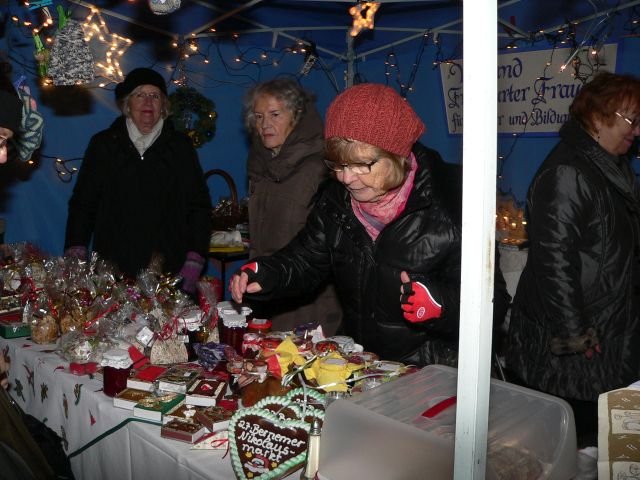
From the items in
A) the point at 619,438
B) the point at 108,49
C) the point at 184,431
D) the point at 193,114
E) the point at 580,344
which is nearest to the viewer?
the point at 619,438

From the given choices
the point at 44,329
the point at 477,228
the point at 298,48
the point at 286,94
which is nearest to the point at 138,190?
the point at 286,94

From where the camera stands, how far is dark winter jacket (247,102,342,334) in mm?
3354

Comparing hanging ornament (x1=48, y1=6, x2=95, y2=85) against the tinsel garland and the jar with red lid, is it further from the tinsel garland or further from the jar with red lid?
the tinsel garland

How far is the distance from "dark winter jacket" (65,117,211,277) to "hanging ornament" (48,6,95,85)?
0.40 meters

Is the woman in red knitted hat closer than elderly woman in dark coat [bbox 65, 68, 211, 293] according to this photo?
Yes

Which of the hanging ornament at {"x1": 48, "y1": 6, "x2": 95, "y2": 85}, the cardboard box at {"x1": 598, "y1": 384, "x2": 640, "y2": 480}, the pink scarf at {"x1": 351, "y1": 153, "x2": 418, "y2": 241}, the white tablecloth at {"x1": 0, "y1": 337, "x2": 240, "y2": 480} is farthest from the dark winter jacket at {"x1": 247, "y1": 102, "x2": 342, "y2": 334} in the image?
the cardboard box at {"x1": 598, "y1": 384, "x2": 640, "y2": 480}

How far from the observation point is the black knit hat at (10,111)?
1.93 metres

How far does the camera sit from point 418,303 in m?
1.85

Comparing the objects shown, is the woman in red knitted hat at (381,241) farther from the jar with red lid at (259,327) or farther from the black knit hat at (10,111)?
the black knit hat at (10,111)

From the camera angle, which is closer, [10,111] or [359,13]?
[10,111]

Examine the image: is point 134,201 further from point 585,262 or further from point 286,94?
point 585,262

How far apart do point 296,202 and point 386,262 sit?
1.16 meters


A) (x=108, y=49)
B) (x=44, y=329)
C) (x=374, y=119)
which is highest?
(x=108, y=49)

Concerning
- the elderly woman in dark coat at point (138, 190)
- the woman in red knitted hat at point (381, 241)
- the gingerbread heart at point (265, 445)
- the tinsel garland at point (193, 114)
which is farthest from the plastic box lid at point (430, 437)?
the tinsel garland at point (193, 114)
